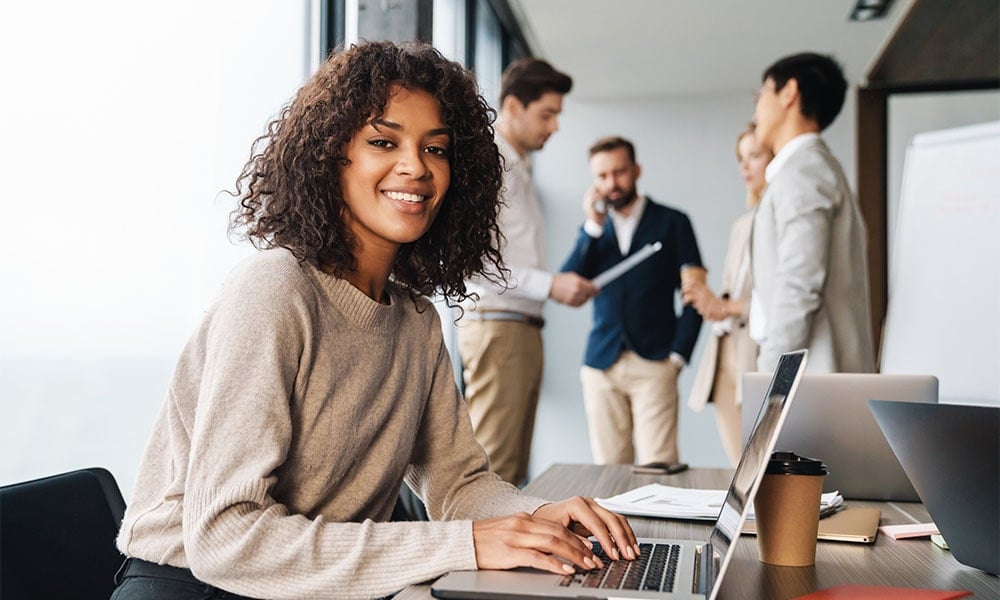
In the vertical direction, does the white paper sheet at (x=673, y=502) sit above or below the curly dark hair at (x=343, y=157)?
below

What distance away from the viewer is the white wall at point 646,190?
647cm

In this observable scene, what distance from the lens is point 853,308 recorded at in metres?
2.74

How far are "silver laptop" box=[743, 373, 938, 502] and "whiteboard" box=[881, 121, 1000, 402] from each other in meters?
1.72

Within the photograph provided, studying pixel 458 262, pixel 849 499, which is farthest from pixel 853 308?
pixel 458 262

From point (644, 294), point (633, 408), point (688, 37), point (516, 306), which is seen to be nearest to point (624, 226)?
point (644, 294)

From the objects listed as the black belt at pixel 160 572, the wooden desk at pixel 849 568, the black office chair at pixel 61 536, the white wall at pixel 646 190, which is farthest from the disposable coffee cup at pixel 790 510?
the white wall at pixel 646 190

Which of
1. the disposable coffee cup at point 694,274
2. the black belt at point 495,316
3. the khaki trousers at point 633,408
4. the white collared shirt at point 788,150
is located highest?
the white collared shirt at point 788,150

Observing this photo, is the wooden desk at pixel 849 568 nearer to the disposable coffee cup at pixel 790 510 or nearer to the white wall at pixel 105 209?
the disposable coffee cup at pixel 790 510

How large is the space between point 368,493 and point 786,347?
1623mm

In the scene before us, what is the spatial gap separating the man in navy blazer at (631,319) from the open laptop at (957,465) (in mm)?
2870

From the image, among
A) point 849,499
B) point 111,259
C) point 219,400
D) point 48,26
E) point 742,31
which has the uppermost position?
point 742,31

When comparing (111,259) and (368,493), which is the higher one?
(111,259)

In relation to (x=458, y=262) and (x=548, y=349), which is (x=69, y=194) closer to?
(x=458, y=262)

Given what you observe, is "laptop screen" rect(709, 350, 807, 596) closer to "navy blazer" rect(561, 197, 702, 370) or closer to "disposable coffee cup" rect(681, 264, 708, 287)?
"disposable coffee cup" rect(681, 264, 708, 287)
